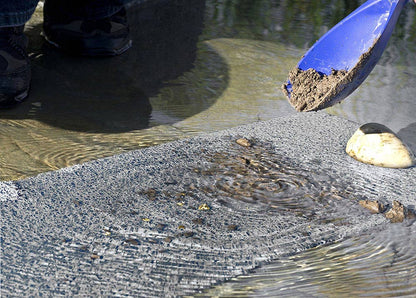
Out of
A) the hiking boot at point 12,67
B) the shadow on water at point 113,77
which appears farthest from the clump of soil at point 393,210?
the hiking boot at point 12,67

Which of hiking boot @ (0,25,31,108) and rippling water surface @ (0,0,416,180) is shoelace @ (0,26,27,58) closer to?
hiking boot @ (0,25,31,108)

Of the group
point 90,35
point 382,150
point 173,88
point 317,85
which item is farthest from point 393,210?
point 90,35

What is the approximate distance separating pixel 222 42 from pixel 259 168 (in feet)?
5.38

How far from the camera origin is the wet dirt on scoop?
1.98 metres

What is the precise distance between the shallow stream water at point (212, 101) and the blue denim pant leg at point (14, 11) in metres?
0.36

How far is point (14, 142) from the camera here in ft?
7.00

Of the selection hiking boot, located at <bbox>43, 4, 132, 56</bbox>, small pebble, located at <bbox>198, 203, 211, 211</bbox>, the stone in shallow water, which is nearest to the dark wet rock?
the stone in shallow water

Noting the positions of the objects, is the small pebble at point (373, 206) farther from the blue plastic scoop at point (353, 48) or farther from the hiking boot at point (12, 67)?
the hiking boot at point (12, 67)

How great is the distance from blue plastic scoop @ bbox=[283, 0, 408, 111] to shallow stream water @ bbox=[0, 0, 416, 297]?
0.36 metres

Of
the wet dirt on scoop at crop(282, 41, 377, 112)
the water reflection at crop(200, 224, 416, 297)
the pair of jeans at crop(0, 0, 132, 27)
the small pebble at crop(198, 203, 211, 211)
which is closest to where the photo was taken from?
the water reflection at crop(200, 224, 416, 297)

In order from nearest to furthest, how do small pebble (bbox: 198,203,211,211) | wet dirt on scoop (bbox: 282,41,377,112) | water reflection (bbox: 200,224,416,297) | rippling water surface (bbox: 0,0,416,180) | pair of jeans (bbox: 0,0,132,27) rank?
water reflection (bbox: 200,224,416,297)
small pebble (bbox: 198,203,211,211)
wet dirt on scoop (bbox: 282,41,377,112)
rippling water surface (bbox: 0,0,416,180)
pair of jeans (bbox: 0,0,132,27)

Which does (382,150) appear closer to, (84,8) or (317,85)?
(317,85)

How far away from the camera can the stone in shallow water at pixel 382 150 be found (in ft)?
6.80

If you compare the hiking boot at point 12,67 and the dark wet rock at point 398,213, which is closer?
the dark wet rock at point 398,213
